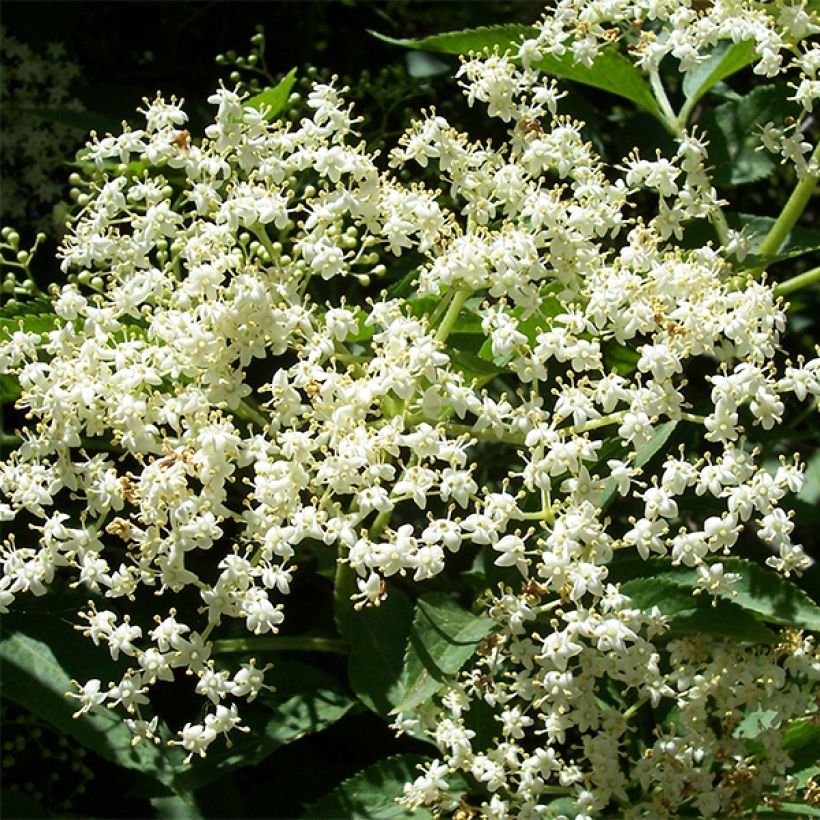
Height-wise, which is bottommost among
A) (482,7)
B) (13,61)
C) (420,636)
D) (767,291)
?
(420,636)

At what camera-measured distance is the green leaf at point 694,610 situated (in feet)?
7.01

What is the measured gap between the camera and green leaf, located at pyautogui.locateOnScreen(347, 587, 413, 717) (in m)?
2.22

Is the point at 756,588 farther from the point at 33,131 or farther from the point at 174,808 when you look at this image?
the point at 33,131

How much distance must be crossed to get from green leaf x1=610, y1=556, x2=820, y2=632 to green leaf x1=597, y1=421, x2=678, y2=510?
0.15 meters

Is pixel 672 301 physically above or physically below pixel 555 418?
above

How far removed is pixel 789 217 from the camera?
262 cm

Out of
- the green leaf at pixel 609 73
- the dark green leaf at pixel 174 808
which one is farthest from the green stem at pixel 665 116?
the dark green leaf at pixel 174 808

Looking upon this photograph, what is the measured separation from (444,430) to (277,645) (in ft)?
1.88

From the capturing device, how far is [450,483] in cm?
204

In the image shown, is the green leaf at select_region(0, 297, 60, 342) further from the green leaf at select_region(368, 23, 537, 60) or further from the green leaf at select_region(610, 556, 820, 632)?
the green leaf at select_region(610, 556, 820, 632)

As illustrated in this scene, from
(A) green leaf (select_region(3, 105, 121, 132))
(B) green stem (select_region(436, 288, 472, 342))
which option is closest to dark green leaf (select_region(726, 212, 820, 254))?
(B) green stem (select_region(436, 288, 472, 342))

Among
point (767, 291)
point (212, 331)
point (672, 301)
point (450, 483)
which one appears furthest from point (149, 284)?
point (767, 291)

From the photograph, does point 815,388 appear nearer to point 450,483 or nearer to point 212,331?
point 450,483

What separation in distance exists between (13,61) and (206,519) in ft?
7.15
